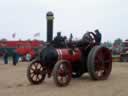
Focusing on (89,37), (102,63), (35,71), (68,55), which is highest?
(89,37)

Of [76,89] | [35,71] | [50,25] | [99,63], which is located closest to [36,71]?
[35,71]

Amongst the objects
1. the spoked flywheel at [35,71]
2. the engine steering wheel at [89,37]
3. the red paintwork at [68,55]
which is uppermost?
the engine steering wheel at [89,37]

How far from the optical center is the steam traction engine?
11953 millimetres

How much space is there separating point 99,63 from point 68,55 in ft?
4.96

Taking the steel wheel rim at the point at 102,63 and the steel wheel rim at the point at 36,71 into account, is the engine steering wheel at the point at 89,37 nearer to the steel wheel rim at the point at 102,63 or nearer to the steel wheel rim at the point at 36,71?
the steel wheel rim at the point at 102,63

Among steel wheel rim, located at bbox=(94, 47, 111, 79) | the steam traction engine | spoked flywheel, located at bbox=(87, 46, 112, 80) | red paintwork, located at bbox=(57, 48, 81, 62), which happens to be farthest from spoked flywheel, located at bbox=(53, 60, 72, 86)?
steel wheel rim, located at bbox=(94, 47, 111, 79)

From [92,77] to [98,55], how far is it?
34.1 inches

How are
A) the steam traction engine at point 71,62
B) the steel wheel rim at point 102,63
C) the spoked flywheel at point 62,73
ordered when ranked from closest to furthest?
the spoked flywheel at point 62,73 < the steam traction engine at point 71,62 < the steel wheel rim at point 102,63

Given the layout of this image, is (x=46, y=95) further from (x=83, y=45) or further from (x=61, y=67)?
(x=83, y=45)

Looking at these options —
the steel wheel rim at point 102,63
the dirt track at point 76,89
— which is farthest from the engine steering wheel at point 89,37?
the dirt track at point 76,89

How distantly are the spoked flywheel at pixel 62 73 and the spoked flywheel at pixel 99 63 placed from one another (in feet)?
3.71

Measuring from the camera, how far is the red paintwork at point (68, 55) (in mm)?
12281

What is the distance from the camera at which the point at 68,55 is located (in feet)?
41.3

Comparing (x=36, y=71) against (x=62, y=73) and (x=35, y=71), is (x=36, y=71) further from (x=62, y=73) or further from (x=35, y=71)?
(x=62, y=73)
